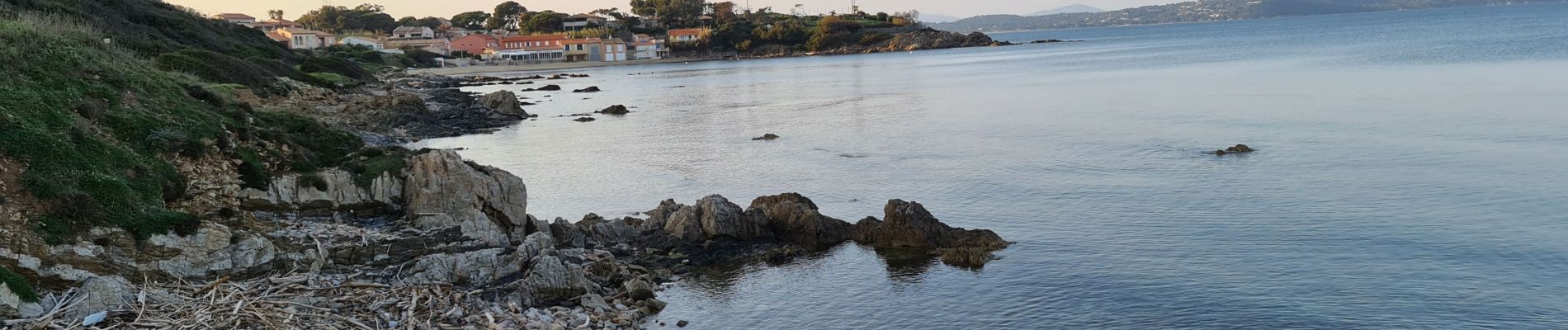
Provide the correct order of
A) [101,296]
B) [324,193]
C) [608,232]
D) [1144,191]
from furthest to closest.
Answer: [1144,191] → [608,232] → [324,193] → [101,296]

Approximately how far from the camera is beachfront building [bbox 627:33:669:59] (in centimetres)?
18212

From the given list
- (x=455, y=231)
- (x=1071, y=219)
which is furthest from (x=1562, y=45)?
(x=455, y=231)

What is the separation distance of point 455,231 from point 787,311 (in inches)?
236

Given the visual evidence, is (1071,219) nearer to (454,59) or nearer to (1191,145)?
(1191,145)

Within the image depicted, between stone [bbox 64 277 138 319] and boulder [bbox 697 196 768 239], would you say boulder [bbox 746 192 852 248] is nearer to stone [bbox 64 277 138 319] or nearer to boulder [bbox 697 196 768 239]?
boulder [bbox 697 196 768 239]

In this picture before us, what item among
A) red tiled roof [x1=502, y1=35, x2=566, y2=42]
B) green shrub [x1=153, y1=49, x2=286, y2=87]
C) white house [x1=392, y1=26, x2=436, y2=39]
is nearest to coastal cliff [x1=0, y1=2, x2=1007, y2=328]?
green shrub [x1=153, y1=49, x2=286, y2=87]

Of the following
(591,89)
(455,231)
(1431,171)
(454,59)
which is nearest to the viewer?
(455,231)

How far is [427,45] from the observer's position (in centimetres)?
16838

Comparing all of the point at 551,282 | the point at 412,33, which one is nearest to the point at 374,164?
the point at 551,282

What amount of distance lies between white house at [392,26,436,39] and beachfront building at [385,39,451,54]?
46.8 ft

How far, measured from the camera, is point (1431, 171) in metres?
31.4

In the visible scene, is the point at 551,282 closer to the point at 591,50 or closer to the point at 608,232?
the point at 608,232

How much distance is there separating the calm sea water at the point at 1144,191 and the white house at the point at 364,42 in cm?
8523

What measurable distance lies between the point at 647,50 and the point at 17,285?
171 meters
